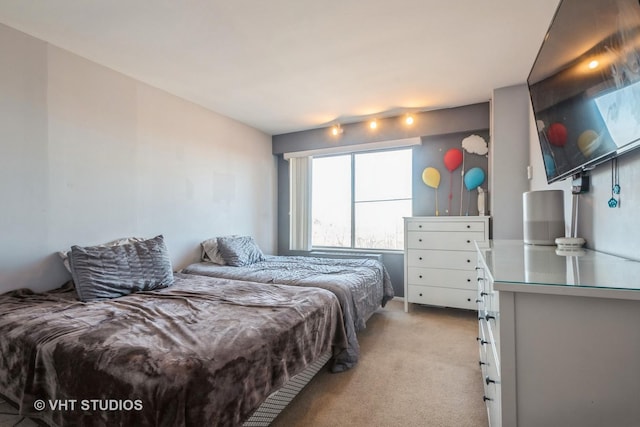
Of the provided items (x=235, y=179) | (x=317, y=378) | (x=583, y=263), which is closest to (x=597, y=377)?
(x=583, y=263)

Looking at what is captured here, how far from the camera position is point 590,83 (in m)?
1.12

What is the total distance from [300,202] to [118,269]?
2585mm

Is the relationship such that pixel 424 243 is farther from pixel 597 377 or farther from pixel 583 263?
pixel 597 377

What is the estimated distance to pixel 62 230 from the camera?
2.18 metres

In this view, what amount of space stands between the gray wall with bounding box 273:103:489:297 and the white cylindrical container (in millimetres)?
1723

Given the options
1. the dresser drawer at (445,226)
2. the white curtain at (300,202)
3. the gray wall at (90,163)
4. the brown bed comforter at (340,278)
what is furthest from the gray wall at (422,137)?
the gray wall at (90,163)

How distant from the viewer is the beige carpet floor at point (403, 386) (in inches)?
60.5

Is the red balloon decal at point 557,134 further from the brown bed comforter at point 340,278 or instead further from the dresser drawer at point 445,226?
the brown bed comforter at point 340,278

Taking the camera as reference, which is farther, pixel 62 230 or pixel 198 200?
pixel 198 200

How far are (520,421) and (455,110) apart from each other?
3297mm

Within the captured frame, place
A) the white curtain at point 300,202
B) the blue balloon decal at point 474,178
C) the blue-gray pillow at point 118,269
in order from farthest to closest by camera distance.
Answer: the white curtain at point 300,202
the blue balloon decal at point 474,178
the blue-gray pillow at point 118,269

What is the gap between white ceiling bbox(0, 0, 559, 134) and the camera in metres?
1.76

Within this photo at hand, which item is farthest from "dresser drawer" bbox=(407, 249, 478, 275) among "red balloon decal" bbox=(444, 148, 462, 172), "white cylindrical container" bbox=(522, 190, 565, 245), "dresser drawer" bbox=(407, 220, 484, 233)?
"white cylindrical container" bbox=(522, 190, 565, 245)

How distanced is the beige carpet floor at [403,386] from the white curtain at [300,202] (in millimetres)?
1886
